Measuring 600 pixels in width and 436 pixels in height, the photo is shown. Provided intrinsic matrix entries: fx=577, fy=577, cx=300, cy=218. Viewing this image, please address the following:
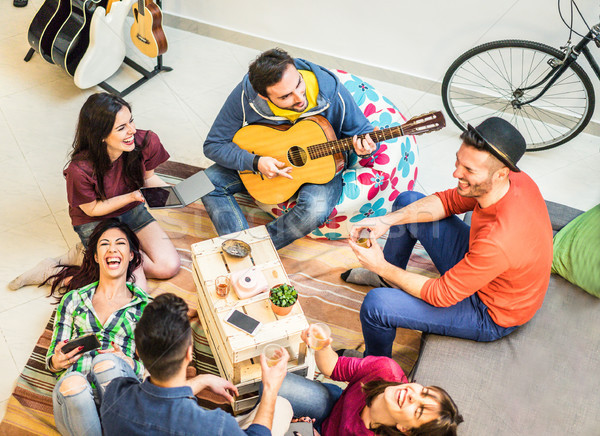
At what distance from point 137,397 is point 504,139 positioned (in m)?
1.50

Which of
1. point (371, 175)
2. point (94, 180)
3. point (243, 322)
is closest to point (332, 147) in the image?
point (371, 175)

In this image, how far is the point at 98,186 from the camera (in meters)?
2.57

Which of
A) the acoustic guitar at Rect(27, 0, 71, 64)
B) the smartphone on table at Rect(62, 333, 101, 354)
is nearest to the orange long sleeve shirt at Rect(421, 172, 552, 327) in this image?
the smartphone on table at Rect(62, 333, 101, 354)

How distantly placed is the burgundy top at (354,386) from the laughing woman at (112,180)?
3.61ft

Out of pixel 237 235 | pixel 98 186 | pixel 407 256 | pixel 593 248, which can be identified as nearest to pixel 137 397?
pixel 237 235

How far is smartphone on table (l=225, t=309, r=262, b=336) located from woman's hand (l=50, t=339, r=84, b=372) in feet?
1.97

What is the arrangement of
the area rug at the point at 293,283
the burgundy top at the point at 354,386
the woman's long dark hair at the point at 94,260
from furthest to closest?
the woman's long dark hair at the point at 94,260 → the area rug at the point at 293,283 → the burgundy top at the point at 354,386

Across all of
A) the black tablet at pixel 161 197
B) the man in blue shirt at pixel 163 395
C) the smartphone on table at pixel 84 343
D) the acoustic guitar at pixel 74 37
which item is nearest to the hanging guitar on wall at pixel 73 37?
the acoustic guitar at pixel 74 37

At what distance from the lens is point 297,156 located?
278cm

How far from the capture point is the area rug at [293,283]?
2375 millimetres

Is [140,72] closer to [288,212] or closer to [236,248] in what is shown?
[288,212]

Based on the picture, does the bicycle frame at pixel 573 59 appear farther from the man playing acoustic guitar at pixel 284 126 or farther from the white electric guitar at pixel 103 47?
the white electric guitar at pixel 103 47

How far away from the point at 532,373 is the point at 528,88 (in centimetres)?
186

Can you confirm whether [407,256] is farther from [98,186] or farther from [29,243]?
[29,243]
